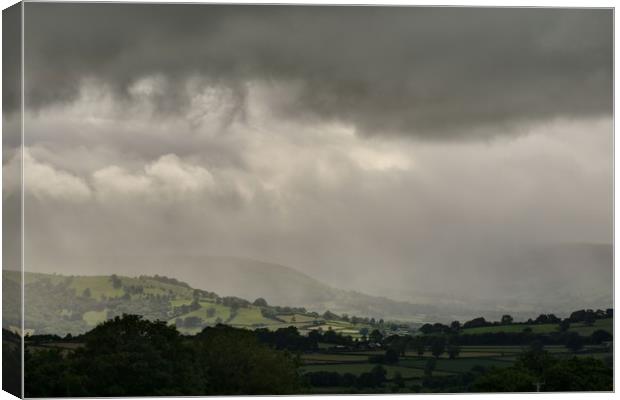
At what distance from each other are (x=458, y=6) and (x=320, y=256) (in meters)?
2.89

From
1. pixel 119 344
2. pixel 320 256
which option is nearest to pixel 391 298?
pixel 320 256

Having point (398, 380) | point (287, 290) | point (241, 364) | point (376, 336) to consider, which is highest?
point (287, 290)

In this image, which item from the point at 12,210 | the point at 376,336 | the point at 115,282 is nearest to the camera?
the point at 12,210

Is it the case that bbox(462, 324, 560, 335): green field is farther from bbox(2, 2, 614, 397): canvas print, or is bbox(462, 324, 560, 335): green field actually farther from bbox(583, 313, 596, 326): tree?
bbox(583, 313, 596, 326): tree

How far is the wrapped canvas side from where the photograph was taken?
44.7 feet

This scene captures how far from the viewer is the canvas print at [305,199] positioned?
1377cm

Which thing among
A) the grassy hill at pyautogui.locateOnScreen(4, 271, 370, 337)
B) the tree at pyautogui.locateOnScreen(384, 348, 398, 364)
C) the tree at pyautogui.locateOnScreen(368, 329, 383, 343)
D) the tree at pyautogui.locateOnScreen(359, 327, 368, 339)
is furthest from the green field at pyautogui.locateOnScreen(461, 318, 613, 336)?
the grassy hill at pyautogui.locateOnScreen(4, 271, 370, 337)

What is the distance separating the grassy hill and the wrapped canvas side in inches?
4.1

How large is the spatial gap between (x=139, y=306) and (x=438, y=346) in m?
3.07

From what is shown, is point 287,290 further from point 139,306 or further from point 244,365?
point 139,306

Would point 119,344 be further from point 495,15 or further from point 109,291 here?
point 495,15

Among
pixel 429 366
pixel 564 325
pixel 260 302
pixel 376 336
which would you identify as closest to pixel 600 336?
pixel 564 325

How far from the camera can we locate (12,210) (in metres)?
13.7

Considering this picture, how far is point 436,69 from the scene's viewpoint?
14250 mm
